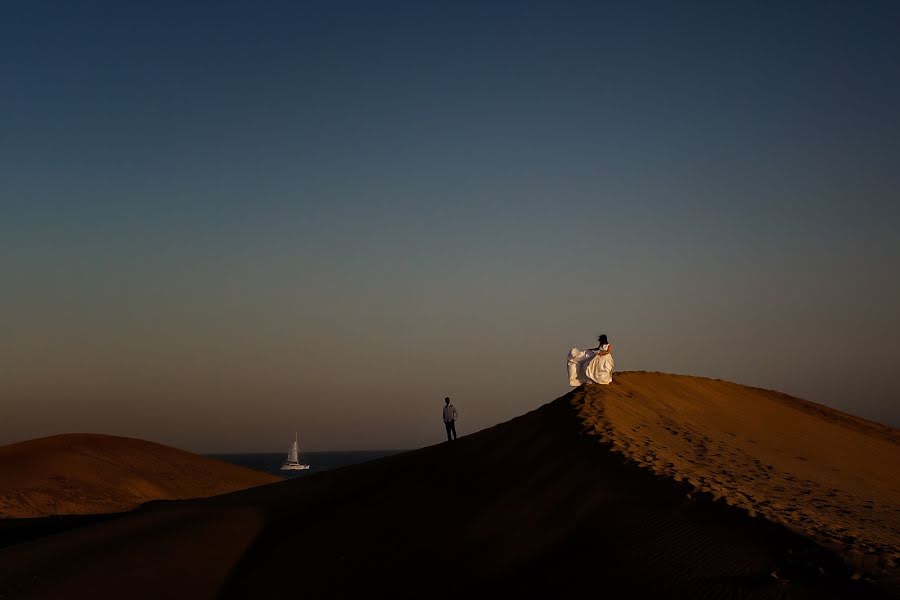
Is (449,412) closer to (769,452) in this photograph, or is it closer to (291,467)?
(769,452)

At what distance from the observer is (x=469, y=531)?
12.1 m

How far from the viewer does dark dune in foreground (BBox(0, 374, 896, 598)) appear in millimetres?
8336

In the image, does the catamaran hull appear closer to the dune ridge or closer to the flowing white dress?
the dune ridge

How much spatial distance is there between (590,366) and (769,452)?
5.19 meters

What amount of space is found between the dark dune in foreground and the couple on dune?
591 mm

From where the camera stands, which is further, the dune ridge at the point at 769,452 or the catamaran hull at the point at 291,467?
the catamaran hull at the point at 291,467

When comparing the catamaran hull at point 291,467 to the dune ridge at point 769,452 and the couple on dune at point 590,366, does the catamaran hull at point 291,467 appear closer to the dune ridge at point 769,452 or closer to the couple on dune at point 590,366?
the dune ridge at point 769,452

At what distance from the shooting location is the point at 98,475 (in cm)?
3073

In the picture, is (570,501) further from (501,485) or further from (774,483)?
(774,483)

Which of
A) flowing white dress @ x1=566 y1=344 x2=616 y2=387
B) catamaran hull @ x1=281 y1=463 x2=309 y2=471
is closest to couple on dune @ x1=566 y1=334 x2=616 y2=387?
flowing white dress @ x1=566 y1=344 x2=616 y2=387

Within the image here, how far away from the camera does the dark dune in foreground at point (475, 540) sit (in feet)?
27.3

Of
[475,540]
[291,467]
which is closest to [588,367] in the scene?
[475,540]

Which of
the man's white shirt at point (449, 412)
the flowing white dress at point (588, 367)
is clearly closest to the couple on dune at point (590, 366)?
the flowing white dress at point (588, 367)

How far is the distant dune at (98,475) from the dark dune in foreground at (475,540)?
406 inches
